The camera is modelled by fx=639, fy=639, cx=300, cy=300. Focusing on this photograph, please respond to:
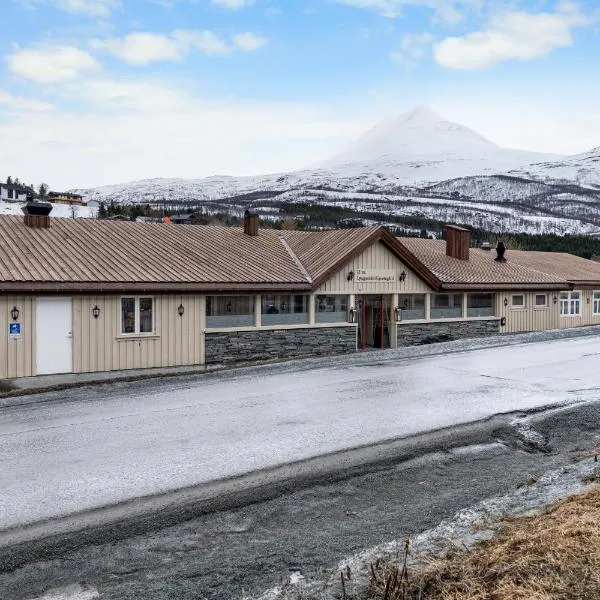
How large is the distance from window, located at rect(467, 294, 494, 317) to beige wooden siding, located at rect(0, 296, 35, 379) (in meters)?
16.9

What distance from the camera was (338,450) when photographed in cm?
896

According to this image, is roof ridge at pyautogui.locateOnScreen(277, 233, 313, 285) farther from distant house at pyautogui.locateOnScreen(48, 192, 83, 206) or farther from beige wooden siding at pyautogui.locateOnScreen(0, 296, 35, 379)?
distant house at pyautogui.locateOnScreen(48, 192, 83, 206)

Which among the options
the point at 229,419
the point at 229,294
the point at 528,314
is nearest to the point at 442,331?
the point at 528,314

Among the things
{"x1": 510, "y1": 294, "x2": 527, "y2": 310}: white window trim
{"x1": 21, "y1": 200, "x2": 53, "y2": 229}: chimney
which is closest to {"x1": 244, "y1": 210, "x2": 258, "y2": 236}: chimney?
{"x1": 21, "y1": 200, "x2": 53, "y2": 229}: chimney

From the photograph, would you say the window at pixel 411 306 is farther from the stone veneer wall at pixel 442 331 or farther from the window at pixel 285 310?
the window at pixel 285 310

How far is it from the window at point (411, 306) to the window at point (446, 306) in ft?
1.72

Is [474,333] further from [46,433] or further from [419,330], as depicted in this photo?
[46,433]

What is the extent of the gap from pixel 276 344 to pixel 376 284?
4896 millimetres

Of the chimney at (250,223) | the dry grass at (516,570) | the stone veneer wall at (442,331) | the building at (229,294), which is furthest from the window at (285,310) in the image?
the dry grass at (516,570)

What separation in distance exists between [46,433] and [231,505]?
4481mm

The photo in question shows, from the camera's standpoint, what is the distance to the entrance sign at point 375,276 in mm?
22688

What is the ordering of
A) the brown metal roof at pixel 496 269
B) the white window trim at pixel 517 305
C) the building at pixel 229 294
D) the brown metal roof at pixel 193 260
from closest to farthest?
the building at pixel 229 294, the brown metal roof at pixel 193 260, the brown metal roof at pixel 496 269, the white window trim at pixel 517 305

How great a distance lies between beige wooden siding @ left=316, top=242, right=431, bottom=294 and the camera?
22.0m

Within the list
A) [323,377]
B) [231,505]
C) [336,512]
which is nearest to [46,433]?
[231,505]
